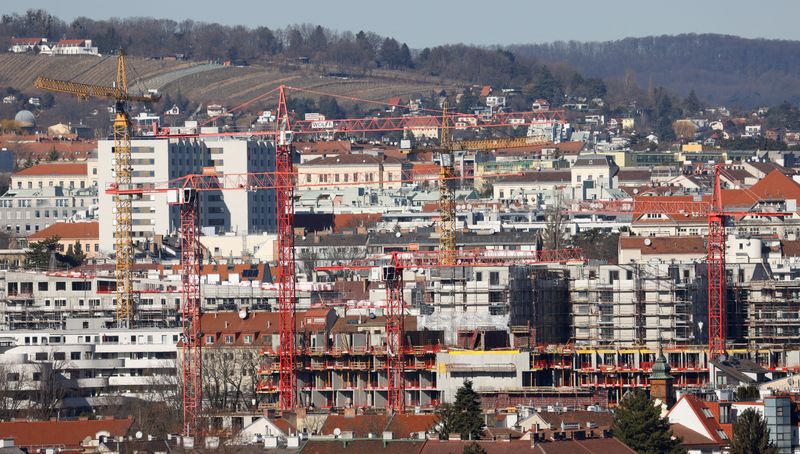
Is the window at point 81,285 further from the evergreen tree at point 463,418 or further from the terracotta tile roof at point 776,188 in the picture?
the terracotta tile roof at point 776,188

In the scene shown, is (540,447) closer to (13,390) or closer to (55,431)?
(55,431)

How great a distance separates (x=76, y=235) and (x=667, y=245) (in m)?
43.5

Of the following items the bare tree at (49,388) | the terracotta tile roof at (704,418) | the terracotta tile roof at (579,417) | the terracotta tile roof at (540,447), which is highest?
the terracotta tile roof at (540,447)

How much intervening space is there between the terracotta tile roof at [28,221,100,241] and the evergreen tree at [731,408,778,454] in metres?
100

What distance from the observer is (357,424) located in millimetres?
65312

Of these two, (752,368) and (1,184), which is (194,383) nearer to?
(752,368)

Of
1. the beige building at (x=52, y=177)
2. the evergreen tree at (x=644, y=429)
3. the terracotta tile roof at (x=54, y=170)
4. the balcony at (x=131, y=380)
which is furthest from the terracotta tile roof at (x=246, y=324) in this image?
the terracotta tile roof at (x=54, y=170)

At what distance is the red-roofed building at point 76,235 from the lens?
152m

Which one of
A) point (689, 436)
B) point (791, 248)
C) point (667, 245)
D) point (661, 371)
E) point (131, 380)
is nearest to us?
point (689, 436)

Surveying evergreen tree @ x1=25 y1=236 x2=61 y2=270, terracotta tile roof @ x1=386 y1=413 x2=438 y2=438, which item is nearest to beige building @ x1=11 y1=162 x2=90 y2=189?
evergreen tree @ x1=25 y1=236 x2=61 y2=270

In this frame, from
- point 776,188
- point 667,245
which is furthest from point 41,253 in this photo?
point 776,188

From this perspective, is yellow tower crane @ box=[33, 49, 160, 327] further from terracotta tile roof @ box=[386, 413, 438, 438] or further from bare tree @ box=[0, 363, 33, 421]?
terracotta tile roof @ box=[386, 413, 438, 438]

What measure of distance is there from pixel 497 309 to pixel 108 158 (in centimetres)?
7174

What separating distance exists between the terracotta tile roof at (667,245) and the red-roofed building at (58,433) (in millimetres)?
55321
